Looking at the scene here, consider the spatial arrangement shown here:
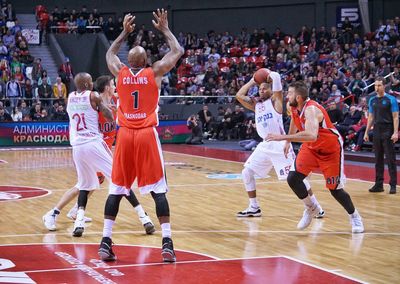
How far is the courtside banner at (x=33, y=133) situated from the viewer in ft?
75.2

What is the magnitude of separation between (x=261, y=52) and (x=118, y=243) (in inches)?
857

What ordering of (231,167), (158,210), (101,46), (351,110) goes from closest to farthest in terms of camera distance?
(158,210)
(231,167)
(351,110)
(101,46)

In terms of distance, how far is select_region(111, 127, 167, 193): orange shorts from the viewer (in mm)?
7020

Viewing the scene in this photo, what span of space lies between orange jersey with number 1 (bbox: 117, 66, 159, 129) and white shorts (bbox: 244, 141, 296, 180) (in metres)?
2.94

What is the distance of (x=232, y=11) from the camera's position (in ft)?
109

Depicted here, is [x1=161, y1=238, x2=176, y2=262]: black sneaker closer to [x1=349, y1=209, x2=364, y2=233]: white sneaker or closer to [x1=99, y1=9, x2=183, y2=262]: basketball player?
[x1=99, y1=9, x2=183, y2=262]: basketball player

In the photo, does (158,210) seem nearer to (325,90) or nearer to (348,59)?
(325,90)

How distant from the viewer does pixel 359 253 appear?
7402 mm

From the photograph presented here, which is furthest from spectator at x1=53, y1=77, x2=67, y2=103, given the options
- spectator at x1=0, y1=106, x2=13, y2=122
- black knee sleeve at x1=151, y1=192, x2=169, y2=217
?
black knee sleeve at x1=151, y1=192, x2=169, y2=217

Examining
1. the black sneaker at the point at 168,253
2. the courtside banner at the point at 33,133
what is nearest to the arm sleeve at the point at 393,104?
the black sneaker at the point at 168,253

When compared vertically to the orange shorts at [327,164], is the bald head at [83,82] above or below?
above

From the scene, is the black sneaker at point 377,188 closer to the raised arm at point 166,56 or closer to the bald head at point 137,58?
the raised arm at point 166,56

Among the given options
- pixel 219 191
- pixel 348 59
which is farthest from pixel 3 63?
pixel 219 191

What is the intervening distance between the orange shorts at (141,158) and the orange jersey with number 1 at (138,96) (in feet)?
0.26
